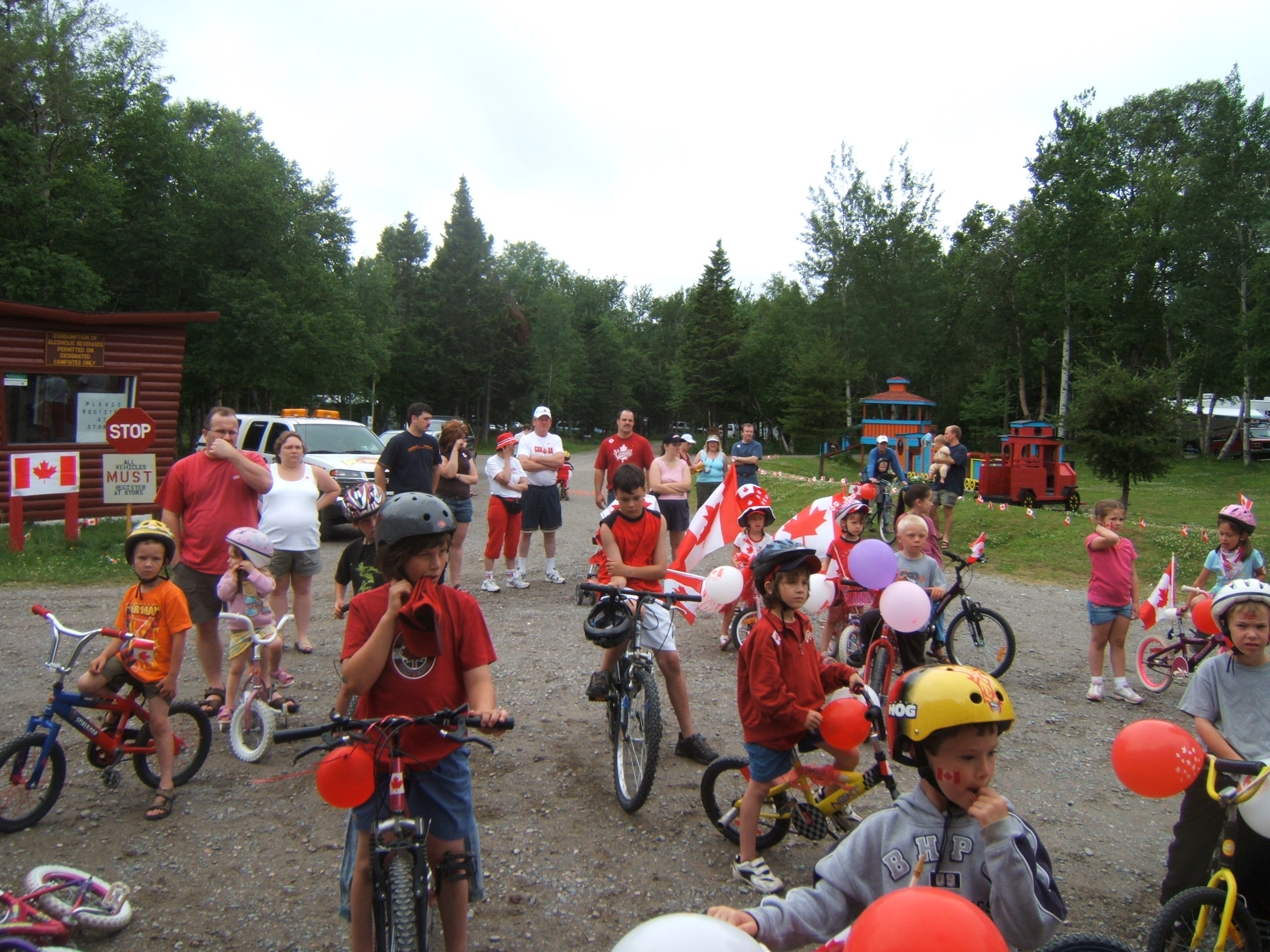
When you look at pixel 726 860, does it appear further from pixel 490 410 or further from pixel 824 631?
pixel 490 410

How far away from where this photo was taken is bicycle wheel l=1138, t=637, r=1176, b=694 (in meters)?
7.30

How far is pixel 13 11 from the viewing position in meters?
30.0

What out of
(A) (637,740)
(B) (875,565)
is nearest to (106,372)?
(A) (637,740)

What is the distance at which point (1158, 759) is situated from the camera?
103 inches

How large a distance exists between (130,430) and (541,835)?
13.1 metres

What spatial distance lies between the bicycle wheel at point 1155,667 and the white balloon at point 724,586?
4.36 m

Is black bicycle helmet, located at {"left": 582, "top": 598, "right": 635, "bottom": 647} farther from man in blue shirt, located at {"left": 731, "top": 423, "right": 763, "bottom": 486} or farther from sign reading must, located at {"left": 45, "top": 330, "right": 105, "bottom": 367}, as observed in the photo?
sign reading must, located at {"left": 45, "top": 330, "right": 105, "bottom": 367}

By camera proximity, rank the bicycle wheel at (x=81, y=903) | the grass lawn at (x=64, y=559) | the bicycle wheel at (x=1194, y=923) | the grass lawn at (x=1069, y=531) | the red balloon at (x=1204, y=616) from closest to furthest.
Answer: the bicycle wheel at (x=1194, y=923)
the bicycle wheel at (x=81, y=903)
the red balloon at (x=1204, y=616)
the grass lawn at (x=64, y=559)
the grass lawn at (x=1069, y=531)

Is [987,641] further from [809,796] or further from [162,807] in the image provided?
[162,807]

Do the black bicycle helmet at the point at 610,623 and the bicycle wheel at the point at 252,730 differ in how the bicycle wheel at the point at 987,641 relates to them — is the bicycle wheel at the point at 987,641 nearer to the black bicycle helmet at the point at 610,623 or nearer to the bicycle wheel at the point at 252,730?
the black bicycle helmet at the point at 610,623

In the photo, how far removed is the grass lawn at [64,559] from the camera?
11.4 meters

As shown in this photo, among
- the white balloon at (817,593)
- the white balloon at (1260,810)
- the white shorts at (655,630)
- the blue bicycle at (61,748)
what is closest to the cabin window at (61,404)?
the blue bicycle at (61,748)

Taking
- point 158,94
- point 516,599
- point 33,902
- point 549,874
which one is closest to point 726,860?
point 549,874

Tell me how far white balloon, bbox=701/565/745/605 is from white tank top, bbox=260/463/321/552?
3328mm
